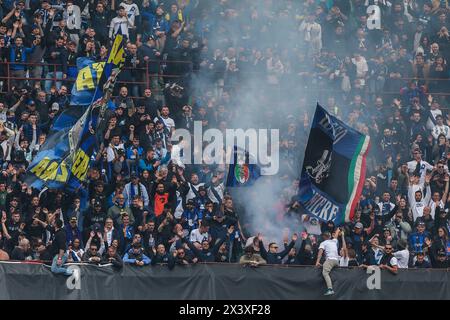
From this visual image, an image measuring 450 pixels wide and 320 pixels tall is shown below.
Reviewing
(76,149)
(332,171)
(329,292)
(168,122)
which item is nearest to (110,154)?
(168,122)

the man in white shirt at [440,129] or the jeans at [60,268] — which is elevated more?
the man in white shirt at [440,129]

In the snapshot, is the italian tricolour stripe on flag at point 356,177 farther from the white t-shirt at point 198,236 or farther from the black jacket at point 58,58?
the black jacket at point 58,58

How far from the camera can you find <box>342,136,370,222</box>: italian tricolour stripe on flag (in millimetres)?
26688

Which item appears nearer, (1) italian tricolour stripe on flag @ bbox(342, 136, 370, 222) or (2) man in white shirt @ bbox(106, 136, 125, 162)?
(1) italian tricolour stripe on flag @ bbox(342, 136, 370, 222)

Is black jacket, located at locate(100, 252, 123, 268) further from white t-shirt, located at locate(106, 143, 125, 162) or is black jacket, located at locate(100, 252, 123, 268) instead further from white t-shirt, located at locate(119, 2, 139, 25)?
white t-shirt, located at locate(119, 2, 139, 25)

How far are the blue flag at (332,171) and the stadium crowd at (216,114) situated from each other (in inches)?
45.7

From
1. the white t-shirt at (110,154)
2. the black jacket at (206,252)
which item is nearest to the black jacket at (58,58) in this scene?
the white t-shirt at (110,154)

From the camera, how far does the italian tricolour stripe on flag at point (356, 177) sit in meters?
26.7

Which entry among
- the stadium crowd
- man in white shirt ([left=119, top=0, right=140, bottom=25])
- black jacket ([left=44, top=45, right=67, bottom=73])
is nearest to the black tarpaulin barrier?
the stadium crowd

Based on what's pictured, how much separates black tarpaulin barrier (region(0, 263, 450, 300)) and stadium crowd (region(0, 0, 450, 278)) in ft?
0.82

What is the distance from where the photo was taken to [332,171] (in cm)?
2700

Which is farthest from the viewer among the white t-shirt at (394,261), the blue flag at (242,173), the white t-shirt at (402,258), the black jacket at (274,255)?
the blue flag at (242,173)

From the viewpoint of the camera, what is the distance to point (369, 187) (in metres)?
30.2

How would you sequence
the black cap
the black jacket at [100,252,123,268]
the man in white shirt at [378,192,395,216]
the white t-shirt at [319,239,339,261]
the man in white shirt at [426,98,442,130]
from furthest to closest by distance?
the man in white shirt at [426,98,442,130] < the man in white shirt at [378,192,395,216] < the black cap < the white t-shirt at [319,239,339,261] < the black jacket at [100,252,123,268]
